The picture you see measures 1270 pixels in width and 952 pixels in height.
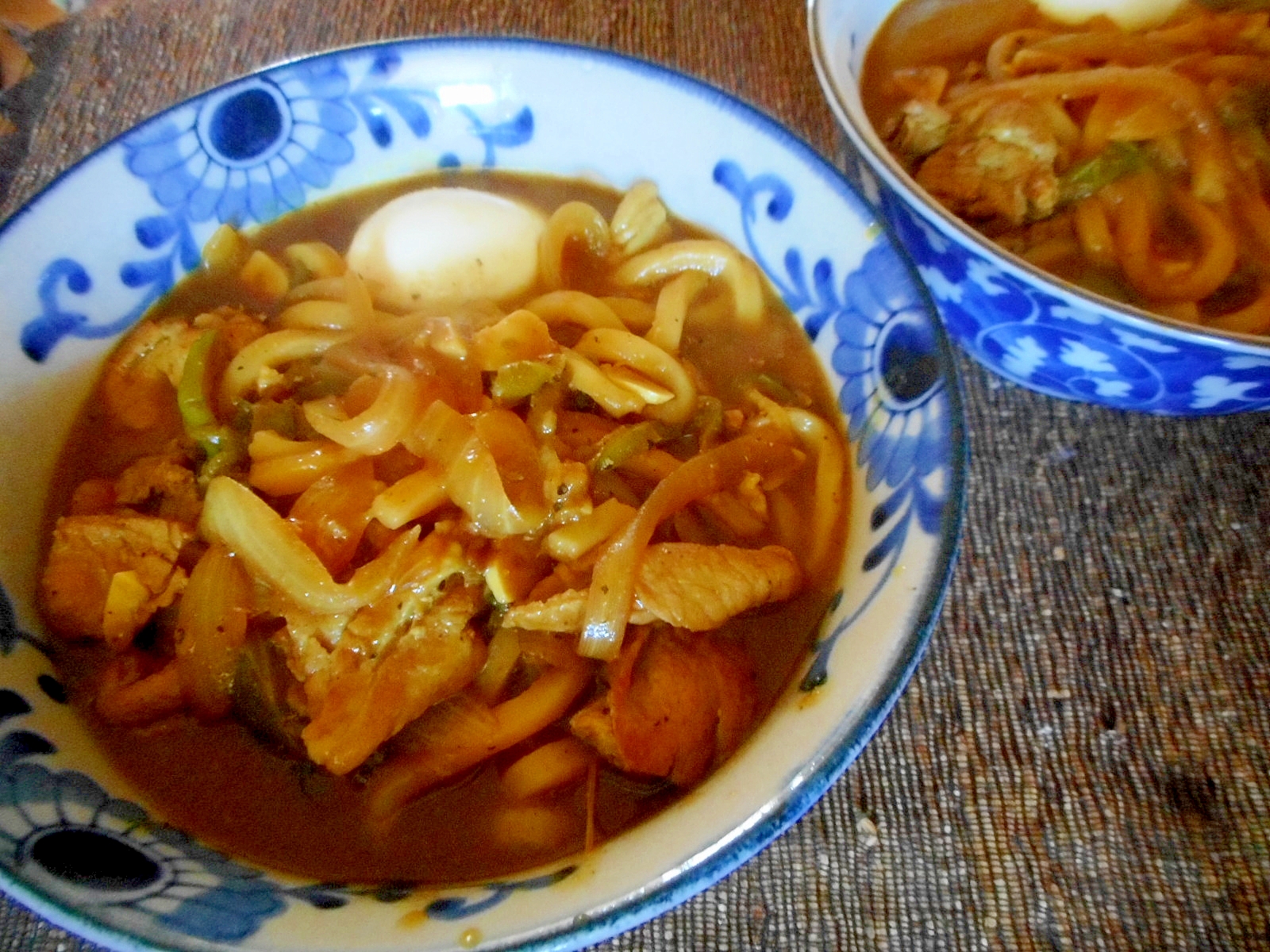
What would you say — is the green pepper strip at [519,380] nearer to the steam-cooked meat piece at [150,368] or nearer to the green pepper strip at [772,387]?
the green pepper strip at [772,387]

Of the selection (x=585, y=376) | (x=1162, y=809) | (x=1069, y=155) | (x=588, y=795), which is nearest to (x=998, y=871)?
(x=1162, y=809)

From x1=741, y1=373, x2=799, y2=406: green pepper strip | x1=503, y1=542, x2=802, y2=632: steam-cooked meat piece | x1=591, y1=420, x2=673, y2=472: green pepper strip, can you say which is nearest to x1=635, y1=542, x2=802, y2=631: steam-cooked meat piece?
x1=503, y1=542, x2=802, y2=632: steam-cooked meat piece

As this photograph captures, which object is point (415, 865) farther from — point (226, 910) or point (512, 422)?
point (512, 422)

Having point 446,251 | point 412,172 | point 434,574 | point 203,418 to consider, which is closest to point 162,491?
point 203,418

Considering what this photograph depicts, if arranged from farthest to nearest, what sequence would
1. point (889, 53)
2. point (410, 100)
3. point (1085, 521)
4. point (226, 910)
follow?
point (889, 53) < point (410, 100) < point (1085, 521) < point (226, 910)

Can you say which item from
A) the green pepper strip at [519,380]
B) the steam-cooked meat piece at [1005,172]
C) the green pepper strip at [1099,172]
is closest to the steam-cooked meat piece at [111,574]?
the green pepper strip at [519,380]

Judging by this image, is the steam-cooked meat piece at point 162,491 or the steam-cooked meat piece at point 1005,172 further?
the steam-cooked meat piece at point 1005,172

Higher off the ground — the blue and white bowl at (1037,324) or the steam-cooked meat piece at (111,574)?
the steam-cooked meat piece at (111,574)
